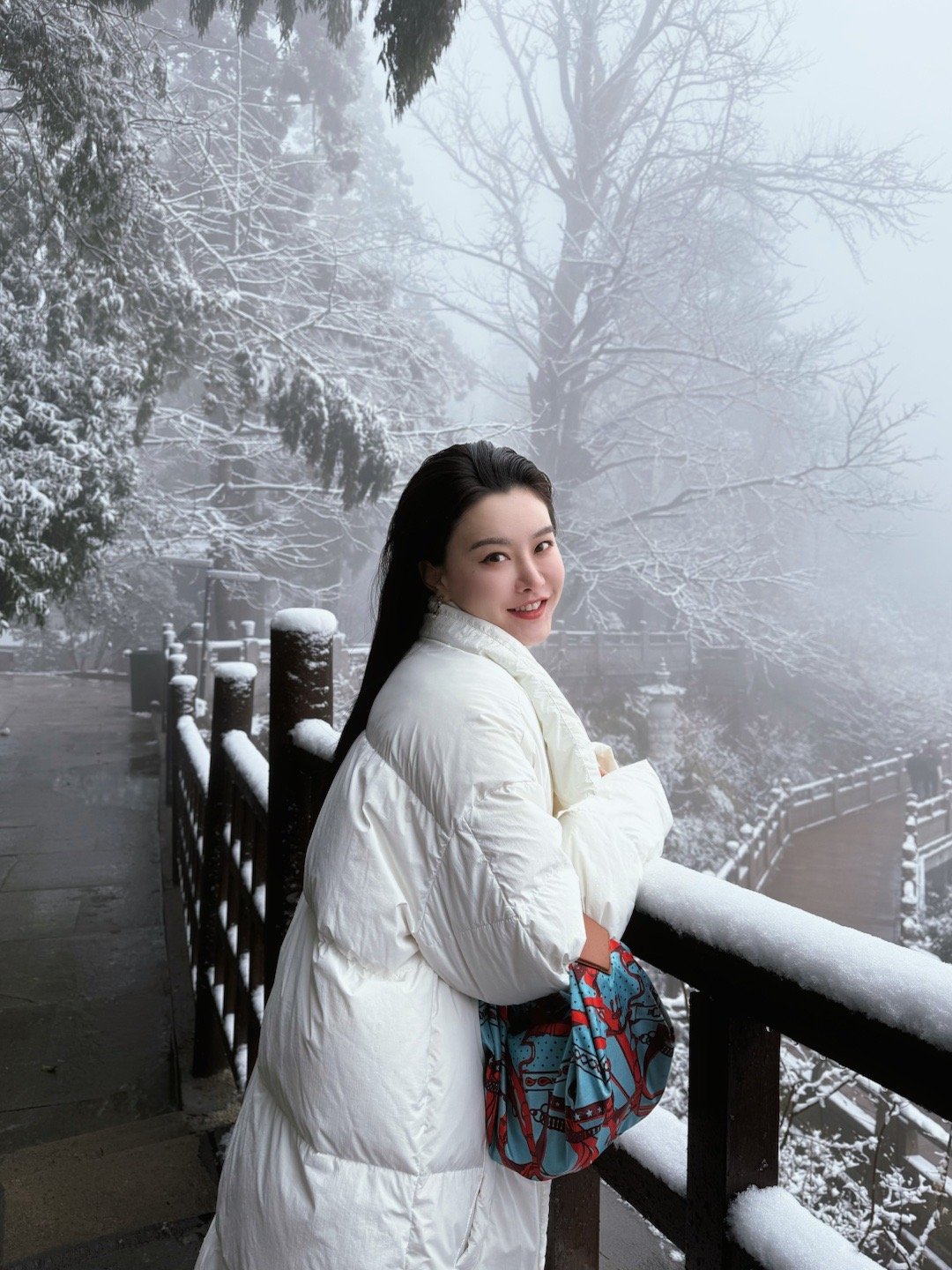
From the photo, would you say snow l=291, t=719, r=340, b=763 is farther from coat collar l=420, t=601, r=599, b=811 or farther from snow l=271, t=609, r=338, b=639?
coat collar l=420, t=601, r=599, b=811

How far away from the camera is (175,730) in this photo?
4.14m

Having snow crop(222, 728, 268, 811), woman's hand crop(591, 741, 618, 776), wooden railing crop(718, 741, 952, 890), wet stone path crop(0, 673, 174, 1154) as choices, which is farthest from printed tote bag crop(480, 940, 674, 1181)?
wooden railing crop(718, 741, 952, 890)

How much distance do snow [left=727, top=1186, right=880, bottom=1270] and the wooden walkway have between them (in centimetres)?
1123

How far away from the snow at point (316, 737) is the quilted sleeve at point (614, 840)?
52 centimetres

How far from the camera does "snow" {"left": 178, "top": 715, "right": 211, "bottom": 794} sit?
9.25 feet

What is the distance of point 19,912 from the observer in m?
3.45

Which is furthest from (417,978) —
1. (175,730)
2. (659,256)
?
(659,256)

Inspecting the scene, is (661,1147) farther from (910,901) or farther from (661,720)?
(661,720)

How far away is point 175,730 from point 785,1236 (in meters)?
3.81

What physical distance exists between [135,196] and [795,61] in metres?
14.2

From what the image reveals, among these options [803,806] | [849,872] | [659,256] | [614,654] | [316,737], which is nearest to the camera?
[316,737]

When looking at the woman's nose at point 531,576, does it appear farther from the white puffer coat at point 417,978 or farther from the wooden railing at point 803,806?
the wooden railing at point 803,806

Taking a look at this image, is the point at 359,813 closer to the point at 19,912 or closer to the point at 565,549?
the point at 19,912

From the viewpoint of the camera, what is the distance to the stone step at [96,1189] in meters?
1.60
